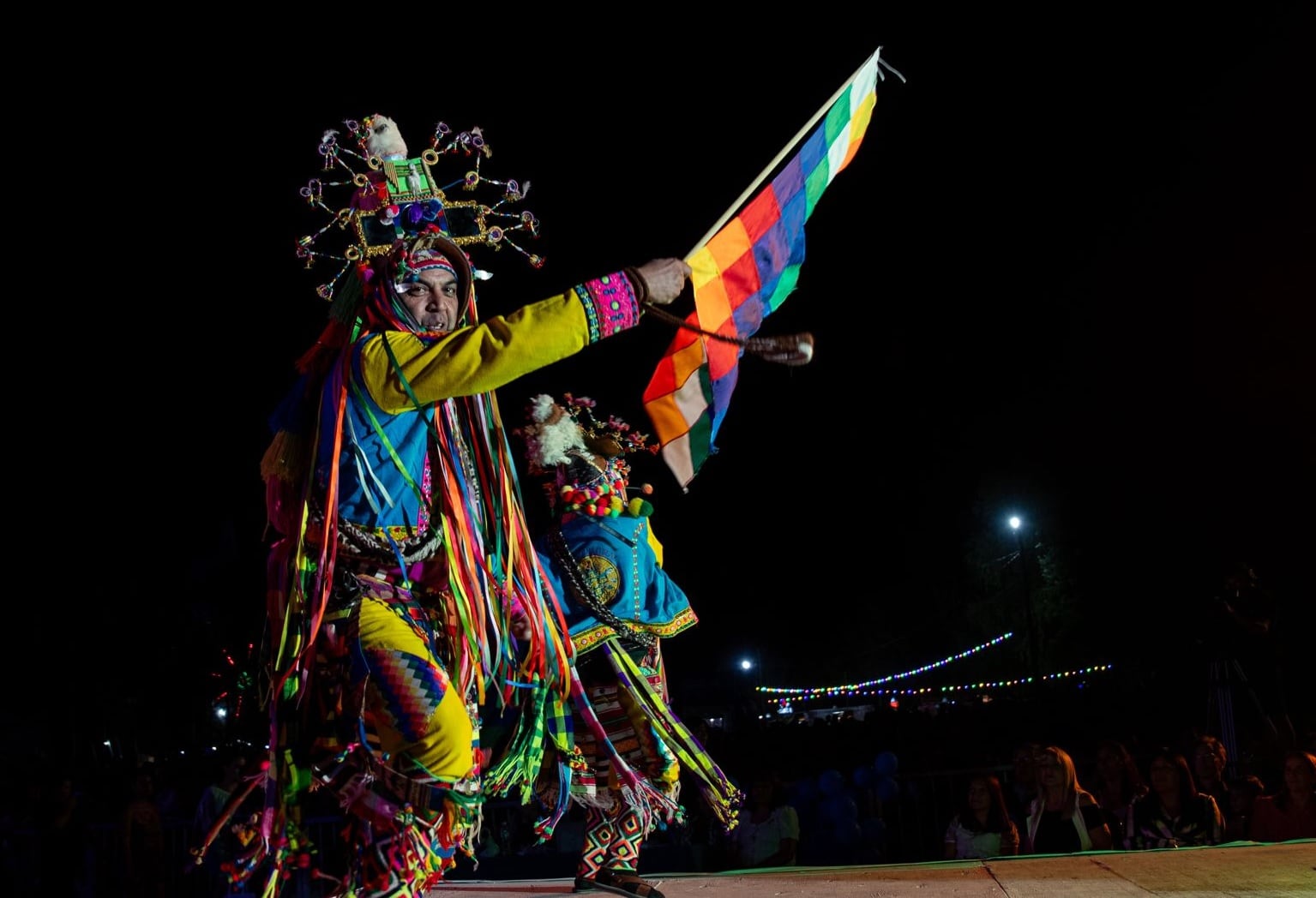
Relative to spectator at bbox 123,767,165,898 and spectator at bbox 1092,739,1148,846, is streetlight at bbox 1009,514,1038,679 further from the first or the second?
spectator at bbox 123,767,165,898

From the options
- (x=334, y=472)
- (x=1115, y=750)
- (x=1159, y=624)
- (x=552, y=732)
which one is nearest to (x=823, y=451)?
(x=1159, y=624)

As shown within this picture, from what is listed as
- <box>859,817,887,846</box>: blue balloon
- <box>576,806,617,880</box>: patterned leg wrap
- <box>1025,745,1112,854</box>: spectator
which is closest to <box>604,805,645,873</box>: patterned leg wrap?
<box>576,806,617,880</box>: patterned leg wrap

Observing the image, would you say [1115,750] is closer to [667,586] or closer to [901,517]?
[667,586]

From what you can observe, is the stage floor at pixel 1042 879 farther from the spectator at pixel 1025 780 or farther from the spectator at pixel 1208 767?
the spectator at pixel 1025 780

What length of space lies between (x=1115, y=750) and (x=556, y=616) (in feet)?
14.3

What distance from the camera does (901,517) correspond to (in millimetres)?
18391

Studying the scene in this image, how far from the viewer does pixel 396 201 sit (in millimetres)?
3354

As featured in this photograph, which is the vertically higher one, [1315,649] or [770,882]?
[1315,649]

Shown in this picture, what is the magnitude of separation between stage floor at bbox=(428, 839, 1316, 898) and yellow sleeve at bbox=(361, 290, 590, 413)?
188 cm

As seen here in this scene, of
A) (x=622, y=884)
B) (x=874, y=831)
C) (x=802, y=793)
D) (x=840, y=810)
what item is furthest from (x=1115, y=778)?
(x=622, y=884)

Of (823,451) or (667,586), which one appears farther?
(823,451)

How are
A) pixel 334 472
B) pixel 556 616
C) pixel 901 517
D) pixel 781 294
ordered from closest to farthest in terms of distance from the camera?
pixel 334 472 < pixel 556 616 < pixel 781 294 < pixel 901 517

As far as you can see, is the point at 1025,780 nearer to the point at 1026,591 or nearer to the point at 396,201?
Answer: the point at 396,201

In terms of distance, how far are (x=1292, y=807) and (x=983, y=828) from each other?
1532 mm
